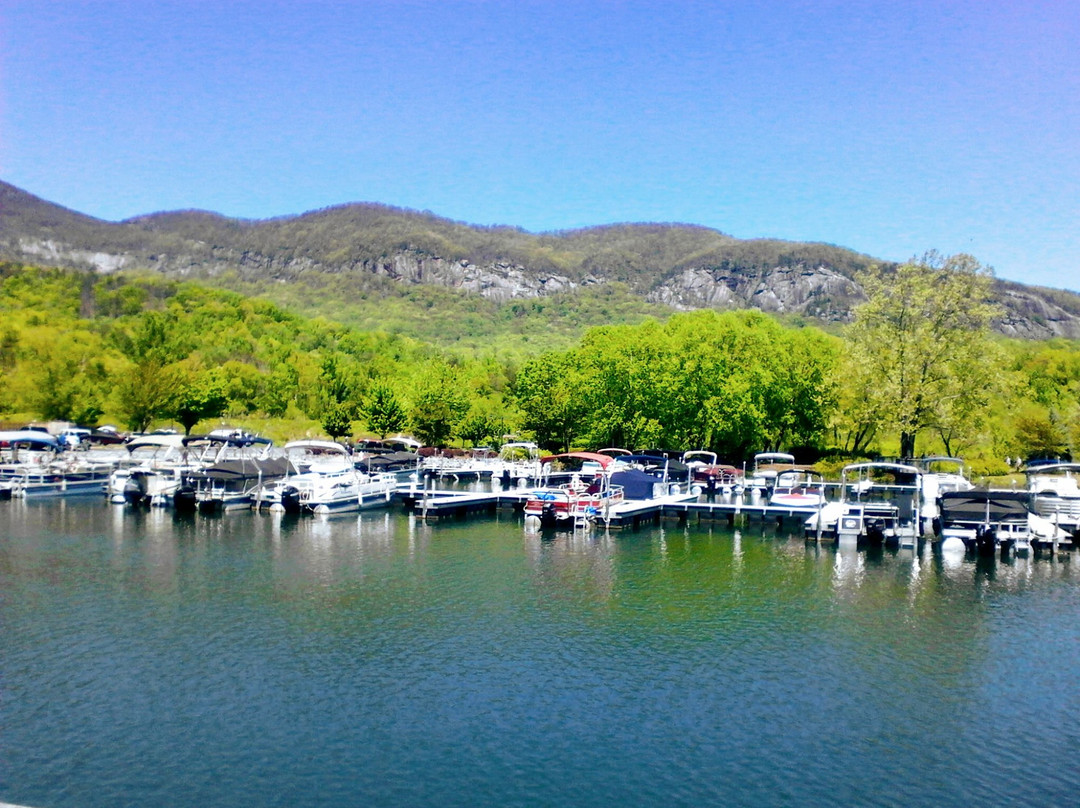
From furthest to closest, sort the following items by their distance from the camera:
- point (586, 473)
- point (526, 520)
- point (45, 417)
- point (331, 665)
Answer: point (45, 417)
point (586, 473)
point (526, 520)
point (331, 665)

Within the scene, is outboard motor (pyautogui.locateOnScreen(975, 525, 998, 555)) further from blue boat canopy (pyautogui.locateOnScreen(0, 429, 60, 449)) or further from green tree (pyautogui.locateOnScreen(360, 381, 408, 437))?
blue boat canopy (pyautogui.locateOnScreen(0, 429, 60, 449))

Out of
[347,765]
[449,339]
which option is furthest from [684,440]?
[449,339]

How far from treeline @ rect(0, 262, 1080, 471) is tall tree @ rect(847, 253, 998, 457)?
0.14 m

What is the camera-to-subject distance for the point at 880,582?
111ft

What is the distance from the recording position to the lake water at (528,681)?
1647 centimetres

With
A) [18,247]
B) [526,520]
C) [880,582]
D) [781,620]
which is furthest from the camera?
[18,247]

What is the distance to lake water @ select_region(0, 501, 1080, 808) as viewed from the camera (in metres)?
16.5

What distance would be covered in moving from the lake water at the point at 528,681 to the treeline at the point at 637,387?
84.7ft

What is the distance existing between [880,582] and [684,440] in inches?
1503

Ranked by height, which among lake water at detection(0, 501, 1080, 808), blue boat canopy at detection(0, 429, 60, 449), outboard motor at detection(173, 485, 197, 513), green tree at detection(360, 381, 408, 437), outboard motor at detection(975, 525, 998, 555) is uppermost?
green tree at detection(360, 381, 408, 437)

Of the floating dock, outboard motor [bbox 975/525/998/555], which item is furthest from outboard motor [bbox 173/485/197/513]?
outboard motor [bbox 975/525/998/555]

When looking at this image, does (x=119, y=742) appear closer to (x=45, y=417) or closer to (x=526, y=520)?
(x=526, y=520)

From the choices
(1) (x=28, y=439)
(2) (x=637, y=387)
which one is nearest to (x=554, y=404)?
(2) (x=637, y=387)

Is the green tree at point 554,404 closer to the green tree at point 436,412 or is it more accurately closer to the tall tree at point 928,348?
the green tree at point 436,412
